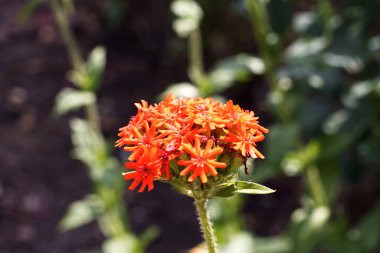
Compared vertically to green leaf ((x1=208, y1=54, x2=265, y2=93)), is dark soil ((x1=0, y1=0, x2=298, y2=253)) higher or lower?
higher

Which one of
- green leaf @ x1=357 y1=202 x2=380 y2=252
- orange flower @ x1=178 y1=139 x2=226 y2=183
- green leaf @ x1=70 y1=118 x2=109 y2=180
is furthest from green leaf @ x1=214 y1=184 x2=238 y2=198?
green leaf @ x1=357 y1=202 x2=380 y2=252

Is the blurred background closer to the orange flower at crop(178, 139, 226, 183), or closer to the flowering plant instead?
the flowering plant

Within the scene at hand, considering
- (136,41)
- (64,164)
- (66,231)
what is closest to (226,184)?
(66,231)

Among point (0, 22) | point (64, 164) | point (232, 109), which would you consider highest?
point (0, 22)

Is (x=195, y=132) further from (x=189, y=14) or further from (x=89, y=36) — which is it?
(x=89, y=36)

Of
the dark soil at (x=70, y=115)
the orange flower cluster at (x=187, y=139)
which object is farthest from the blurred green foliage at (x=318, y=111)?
the orange flower cluster at (x=187, y=139)

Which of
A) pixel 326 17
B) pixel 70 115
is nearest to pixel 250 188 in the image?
pixel 326 17

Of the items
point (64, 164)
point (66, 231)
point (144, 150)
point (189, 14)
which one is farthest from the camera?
point (64, 164)

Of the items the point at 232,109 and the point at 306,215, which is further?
the point at 306,215
